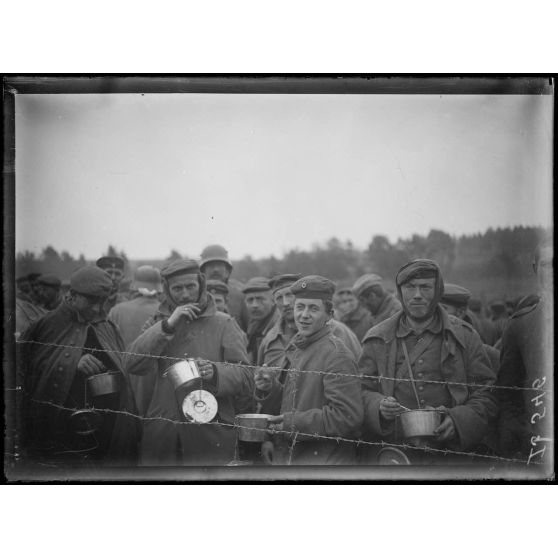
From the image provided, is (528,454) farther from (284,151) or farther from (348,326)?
(284,151)

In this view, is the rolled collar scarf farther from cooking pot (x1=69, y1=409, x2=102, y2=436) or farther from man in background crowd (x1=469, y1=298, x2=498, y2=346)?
cooking pot (x1=69, y1=409, x2=102, y2=436)

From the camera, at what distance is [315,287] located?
498 centimetres

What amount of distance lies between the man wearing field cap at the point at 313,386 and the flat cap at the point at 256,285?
0.18 meters

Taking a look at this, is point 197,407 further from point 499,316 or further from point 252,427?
point 499,316

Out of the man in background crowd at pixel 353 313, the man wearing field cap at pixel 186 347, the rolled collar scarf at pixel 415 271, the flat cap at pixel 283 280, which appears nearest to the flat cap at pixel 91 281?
the man wearing field cap at pixel 186 347

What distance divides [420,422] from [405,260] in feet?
3.44

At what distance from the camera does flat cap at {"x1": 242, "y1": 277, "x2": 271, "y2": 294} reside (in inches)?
196

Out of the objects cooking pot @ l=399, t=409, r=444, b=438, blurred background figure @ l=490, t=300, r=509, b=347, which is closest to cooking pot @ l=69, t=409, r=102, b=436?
cooking pot @ l=399, t=409, r=444, b=438

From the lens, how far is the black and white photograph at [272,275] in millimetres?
4992

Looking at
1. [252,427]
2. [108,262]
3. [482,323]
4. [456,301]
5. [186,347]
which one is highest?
[108,262]

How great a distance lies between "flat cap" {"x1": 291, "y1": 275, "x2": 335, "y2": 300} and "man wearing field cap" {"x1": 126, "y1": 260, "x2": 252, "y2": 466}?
48 centimetres

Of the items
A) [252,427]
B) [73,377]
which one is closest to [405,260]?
[252,427]

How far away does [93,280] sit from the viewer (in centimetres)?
501

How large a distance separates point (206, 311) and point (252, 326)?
314 millimetres
